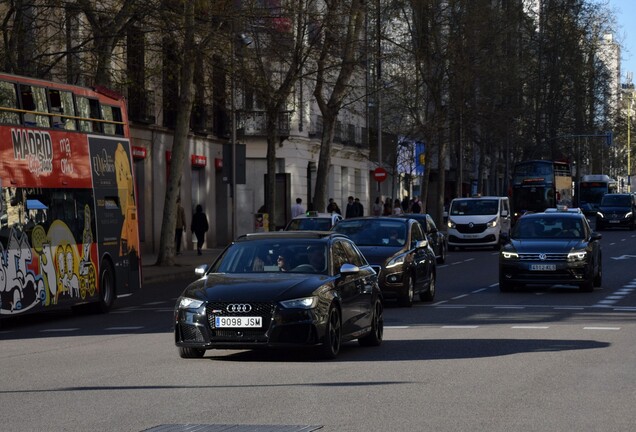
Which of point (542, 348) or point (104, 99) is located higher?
point (104, 99)

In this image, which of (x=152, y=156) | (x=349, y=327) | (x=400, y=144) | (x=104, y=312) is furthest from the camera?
(x=400, y=144)

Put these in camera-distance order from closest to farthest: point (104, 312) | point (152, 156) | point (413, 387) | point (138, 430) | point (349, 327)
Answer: point (138, 430) < point (413, 387) < point (349, 327) < point (104, 312) < point (152, 156)

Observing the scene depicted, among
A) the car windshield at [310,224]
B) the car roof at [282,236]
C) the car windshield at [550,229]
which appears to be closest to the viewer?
the car roof at [282,236]

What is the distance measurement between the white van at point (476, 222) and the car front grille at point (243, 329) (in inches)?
1579

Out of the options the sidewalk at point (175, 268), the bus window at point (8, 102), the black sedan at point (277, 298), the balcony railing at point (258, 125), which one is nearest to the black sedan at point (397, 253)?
the bus window at point (8, 102)

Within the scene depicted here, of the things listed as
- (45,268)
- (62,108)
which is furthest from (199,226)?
(45,268)

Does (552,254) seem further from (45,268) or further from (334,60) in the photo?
(334,60)

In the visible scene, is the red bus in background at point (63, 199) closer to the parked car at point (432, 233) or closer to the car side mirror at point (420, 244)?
the car side mirror at point (420, 244)

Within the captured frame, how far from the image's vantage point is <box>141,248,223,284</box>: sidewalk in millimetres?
35812

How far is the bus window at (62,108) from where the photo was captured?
23.6m

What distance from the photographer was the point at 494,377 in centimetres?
1348

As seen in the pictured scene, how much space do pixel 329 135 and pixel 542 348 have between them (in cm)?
3489

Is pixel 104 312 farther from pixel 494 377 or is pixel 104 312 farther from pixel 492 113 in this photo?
pixel 492 113

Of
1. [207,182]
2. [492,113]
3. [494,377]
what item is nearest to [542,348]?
[494,377]
